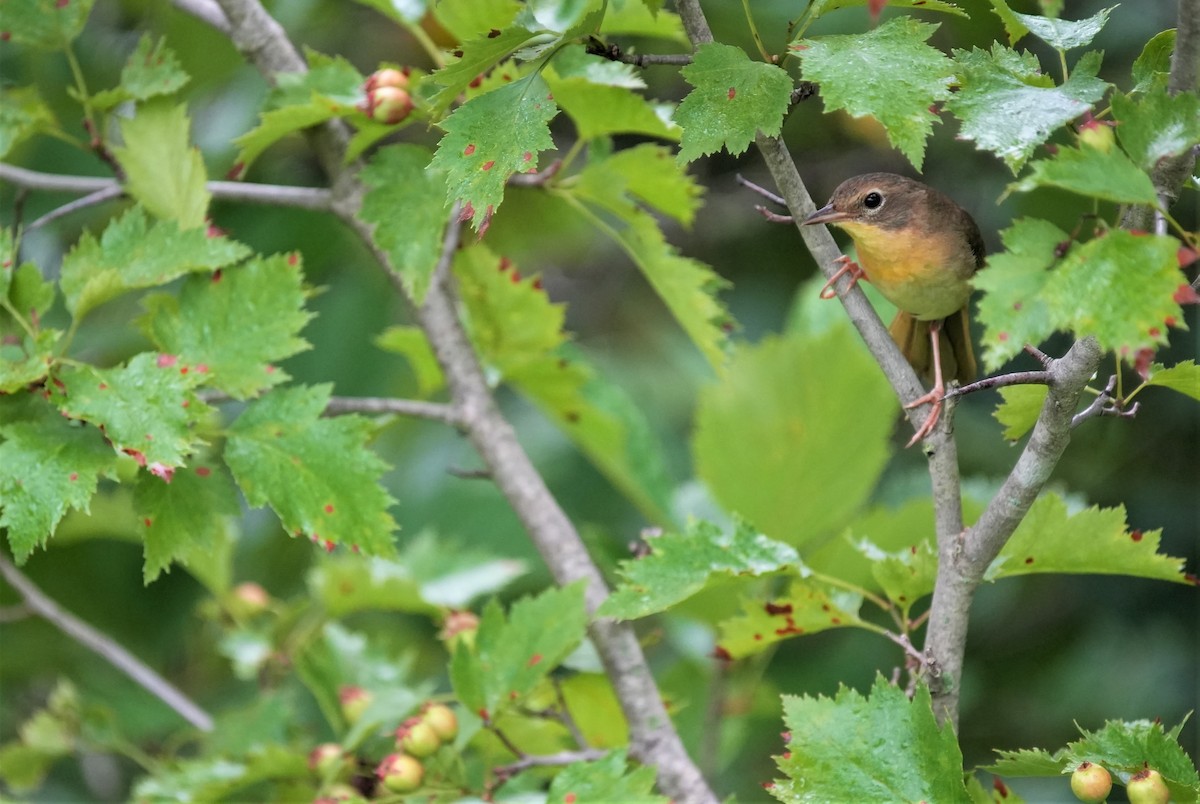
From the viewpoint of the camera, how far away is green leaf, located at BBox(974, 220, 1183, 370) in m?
0.75

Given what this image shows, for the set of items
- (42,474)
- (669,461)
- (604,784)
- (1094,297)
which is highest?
(1094,297)

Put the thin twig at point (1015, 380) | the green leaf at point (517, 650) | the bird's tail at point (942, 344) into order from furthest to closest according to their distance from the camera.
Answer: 1. the bird's tail at point (942, 344)
2. the green leaf at point (517, 650)
3. the thin twig at point (1015, 380)

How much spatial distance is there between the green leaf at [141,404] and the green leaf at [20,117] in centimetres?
39

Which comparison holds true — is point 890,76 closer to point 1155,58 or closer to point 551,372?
point 1155,58

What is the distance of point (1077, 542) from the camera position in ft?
3.69

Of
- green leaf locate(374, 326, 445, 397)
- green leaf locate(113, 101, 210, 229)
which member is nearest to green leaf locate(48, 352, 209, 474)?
green leaf locate(113, 101, 210, 229)

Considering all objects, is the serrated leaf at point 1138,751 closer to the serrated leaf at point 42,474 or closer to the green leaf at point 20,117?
the serrated leaf at point 42,474

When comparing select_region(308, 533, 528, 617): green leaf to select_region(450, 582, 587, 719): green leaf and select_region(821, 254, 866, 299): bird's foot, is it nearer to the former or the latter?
select_region(450, 582, 587, 719): green leaf

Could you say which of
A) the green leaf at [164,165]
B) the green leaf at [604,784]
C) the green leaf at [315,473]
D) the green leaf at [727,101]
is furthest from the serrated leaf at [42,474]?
the green leaf at [727,101]

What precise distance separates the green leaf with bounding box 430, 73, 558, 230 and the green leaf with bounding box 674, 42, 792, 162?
12 cm

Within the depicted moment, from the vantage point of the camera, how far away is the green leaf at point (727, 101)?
94 centimetres

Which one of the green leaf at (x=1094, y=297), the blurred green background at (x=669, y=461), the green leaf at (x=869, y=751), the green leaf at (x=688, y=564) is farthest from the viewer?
the blurred green background at (x=669, y=461)

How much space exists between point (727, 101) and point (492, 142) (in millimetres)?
202

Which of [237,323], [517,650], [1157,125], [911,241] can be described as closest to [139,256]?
[237,323]
